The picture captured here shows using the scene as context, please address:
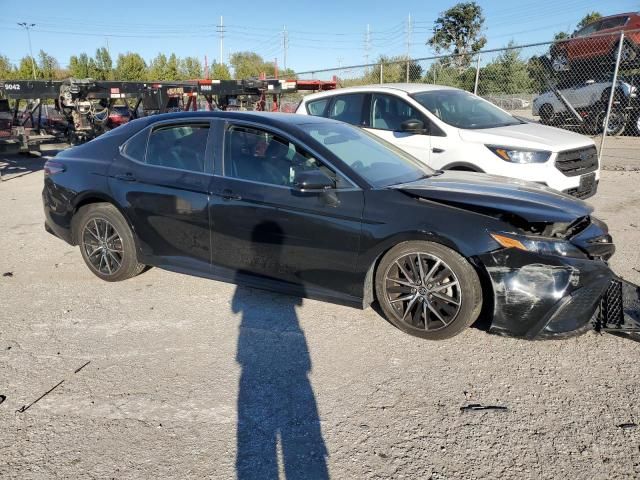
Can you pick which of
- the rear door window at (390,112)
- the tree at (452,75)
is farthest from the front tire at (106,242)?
the tree at (452,75)

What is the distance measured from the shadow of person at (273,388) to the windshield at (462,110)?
148 inches

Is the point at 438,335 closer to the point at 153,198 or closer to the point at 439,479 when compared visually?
the point at 439,479

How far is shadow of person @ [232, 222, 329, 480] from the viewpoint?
93.4 inches

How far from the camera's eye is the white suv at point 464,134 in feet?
19.5

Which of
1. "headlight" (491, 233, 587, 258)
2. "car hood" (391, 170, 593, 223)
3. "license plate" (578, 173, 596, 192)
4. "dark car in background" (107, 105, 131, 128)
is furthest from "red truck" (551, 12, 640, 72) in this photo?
"dark car in background" (107, 105, 131, 128)

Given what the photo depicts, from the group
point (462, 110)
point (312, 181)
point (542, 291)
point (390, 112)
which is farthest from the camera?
point (390, 112)

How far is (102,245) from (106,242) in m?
0.06

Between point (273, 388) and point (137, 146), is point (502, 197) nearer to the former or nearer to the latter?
point (273, 388)

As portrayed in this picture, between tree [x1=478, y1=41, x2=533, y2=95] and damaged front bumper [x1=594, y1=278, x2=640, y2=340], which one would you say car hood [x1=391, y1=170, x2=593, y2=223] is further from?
tree [x1=478, y1=41, x2=533, y2=95]

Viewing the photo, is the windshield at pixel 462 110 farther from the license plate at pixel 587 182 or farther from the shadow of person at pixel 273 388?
the shadow of person at pixel 273 388

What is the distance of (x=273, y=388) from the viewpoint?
2961mm

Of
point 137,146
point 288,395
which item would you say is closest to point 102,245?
point 137,146

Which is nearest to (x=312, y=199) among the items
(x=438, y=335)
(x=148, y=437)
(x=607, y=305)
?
(x=438, y=335)

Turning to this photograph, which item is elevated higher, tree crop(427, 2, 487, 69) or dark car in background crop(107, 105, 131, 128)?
tree crop(427, 2, 487, 69)
